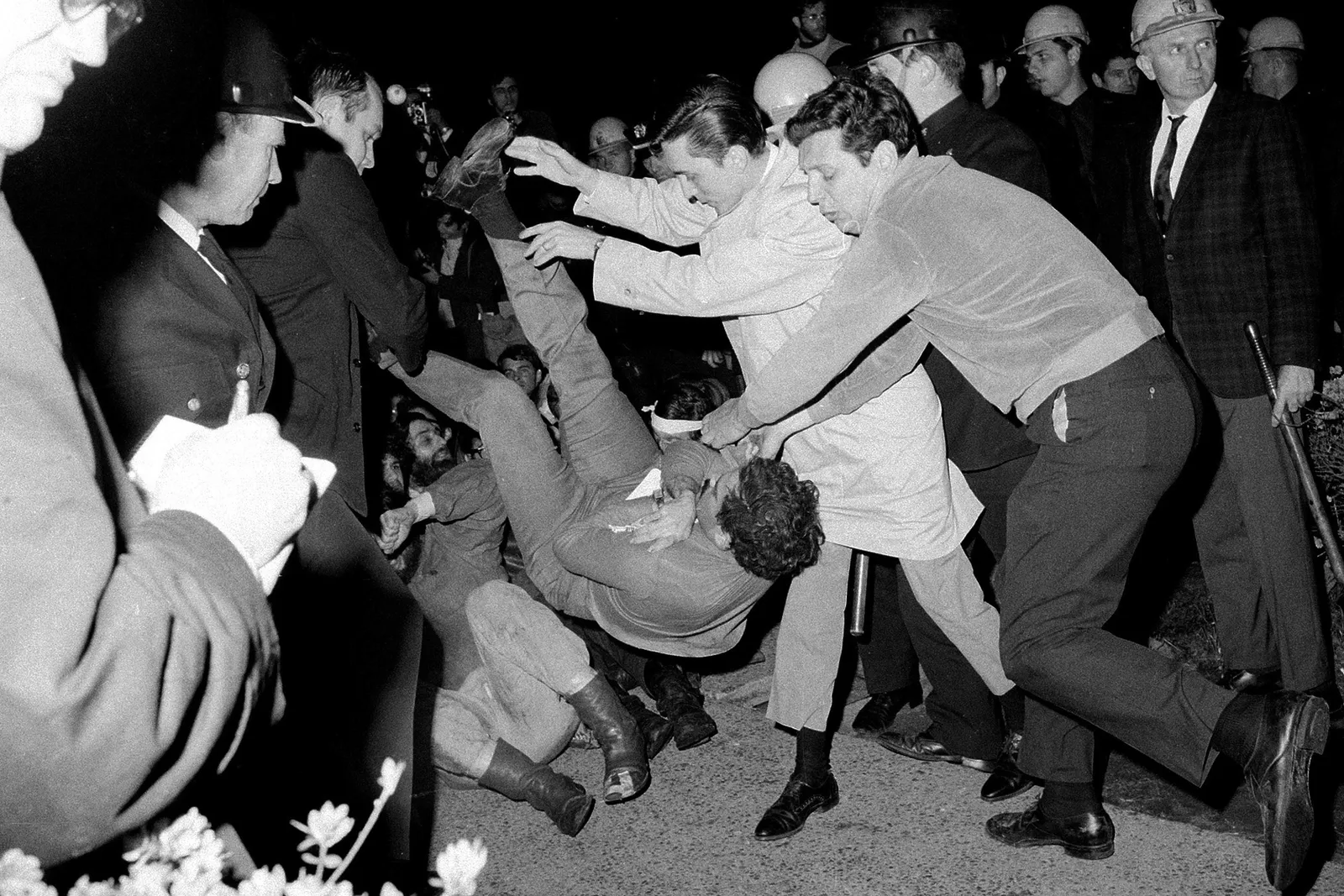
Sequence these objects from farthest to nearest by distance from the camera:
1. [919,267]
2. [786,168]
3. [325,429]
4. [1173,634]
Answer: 1. [1173,634]
2. [786,168]
3. [325,429]
4. [919,267]

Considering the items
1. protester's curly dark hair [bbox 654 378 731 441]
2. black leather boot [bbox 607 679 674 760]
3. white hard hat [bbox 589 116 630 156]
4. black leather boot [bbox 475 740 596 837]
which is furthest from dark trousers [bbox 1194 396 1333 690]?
white hard hat [bbox 589 116 630 156]

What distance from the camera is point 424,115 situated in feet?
24.9

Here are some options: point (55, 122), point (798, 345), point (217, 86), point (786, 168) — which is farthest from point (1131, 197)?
point (55, 122)

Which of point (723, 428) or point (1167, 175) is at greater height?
point (1167, 175)

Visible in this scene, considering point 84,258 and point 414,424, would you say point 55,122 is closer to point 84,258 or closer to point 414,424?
point 84,258

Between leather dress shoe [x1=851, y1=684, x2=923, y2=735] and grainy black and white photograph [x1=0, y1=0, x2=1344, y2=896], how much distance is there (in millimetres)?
17

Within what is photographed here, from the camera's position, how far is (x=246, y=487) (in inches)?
40.1

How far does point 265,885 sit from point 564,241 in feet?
9.67

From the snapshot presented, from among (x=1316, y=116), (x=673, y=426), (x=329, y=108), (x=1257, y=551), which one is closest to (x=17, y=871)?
(x=329, y=108)

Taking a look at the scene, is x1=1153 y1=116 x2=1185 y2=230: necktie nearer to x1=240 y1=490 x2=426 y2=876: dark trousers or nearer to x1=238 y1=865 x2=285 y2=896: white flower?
x1=240 y1=490 x2=426 y2=876: dark trousers

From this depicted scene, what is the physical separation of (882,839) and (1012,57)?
13.6ft

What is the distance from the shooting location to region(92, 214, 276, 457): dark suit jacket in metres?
2.06

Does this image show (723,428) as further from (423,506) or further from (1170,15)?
(1170,15)

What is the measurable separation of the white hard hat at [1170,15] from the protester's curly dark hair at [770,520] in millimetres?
2077
